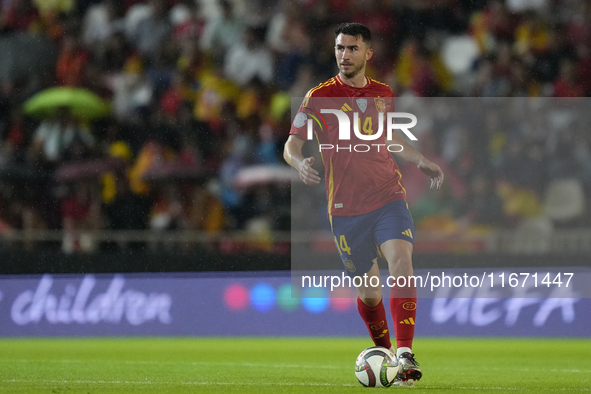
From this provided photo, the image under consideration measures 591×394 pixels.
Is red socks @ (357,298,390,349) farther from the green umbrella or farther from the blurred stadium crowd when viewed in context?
the green umbrella

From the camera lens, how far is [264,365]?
25.6ft

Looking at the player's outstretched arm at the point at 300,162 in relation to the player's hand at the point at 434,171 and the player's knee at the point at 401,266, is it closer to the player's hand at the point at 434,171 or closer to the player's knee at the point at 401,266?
the player's knee at the point at 401,266

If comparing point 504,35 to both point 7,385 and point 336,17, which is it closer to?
point 336,17

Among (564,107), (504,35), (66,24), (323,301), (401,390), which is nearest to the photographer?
(401,390)

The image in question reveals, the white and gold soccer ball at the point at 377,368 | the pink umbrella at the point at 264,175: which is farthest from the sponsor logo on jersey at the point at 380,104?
the pink umbrella at the point at 264,175

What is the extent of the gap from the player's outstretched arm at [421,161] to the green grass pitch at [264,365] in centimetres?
132

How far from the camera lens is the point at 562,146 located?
37.3 ft

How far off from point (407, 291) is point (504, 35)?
8139 millimetres

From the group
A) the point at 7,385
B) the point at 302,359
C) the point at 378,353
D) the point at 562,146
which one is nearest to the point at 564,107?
the point at 562,146

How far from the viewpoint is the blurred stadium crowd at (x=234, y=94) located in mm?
11289

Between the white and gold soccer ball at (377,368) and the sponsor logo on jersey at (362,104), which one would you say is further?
the sponsor logo on jersey at (362,104)

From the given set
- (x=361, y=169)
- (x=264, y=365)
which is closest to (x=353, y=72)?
(x=361, y=169)

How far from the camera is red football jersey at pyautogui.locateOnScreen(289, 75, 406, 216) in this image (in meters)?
6.22

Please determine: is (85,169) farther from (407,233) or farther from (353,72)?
(407,233)
